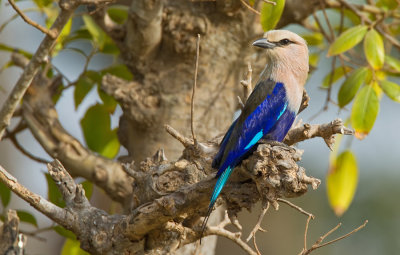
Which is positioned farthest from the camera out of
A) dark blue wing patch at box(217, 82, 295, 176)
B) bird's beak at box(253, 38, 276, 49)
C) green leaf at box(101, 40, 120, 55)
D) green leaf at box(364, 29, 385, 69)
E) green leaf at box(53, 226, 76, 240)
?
green leaf at box(101, 40, 120, 55)

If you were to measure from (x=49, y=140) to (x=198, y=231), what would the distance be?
4.05ft

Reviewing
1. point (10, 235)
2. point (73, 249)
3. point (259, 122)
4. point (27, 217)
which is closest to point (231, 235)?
point (259, 122)

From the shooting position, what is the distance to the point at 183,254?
347 centimetres

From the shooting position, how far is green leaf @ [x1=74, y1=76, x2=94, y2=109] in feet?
13.4

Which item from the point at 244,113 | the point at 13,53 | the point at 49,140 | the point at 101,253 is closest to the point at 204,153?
the point at 244,113

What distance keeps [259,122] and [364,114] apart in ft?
1.89

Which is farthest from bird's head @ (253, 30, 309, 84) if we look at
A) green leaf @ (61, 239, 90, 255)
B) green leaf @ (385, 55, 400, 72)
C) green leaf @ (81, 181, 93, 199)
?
green leaf @ (61, 239, 90, 255)

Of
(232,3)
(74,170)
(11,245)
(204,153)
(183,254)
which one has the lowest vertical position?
(183,254)

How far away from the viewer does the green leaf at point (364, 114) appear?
322 cm

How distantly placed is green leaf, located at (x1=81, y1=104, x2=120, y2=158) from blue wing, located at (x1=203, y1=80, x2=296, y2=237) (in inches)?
49.8

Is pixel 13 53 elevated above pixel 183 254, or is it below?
above

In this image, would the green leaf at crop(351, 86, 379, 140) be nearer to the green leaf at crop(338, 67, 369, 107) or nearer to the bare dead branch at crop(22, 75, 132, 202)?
the green leaf at crop(338, 67, 369, 107)

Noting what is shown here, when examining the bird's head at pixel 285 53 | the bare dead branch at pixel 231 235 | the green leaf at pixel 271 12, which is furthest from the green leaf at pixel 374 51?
the bare dead branch at pixel 231 235

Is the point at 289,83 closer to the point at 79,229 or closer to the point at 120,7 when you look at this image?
the point at 79,229
